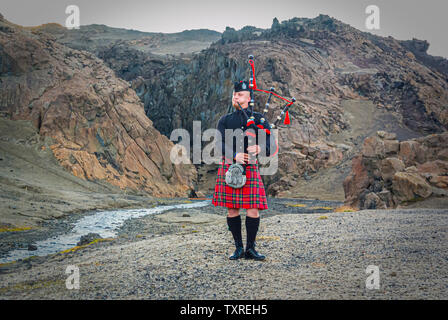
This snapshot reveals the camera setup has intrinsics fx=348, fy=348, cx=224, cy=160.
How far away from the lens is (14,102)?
4050 cm

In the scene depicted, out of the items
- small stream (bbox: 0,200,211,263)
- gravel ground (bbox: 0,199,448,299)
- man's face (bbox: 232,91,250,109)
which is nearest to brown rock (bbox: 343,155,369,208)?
small stream (bbox: 0,200,211,263)

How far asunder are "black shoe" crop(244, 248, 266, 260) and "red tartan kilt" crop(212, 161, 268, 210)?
693mm

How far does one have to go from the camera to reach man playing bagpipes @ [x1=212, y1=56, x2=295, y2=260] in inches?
214

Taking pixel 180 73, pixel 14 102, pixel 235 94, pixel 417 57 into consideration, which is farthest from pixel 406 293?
pixel 417 57

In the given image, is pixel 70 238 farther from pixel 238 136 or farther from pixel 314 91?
pixel 314 91

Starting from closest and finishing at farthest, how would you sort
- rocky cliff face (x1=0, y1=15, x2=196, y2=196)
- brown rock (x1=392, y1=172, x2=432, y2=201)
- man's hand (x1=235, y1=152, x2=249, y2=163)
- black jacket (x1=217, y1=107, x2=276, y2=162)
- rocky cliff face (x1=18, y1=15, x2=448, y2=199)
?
1. man's hand (x1=235, y1=152, x2=249, y2=163)
2. black jacket (x1=217, y1=107, x2=276, y2=162)
3. brown rock (x1=392, y1=172, x2=432, y2=201)
4. rocky cliff face (x1=0, y1=15, x2=196, y2=196)
5. rocky cliff face (x1=18, y1=15, x2=448, y2=199)

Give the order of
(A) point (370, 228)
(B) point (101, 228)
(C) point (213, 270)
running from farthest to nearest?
(B) point (101, 228), (A) point (370, 228), (C) point (213, 270)

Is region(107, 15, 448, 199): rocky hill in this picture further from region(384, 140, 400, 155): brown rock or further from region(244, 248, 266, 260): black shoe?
region(244, 248, 266, 260): black shoe

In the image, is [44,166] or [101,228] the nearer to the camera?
[101,228]

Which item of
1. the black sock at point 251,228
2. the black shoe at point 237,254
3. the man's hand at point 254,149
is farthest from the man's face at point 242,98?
the black shoe at point 237,254

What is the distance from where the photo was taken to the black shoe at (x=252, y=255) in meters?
5.41

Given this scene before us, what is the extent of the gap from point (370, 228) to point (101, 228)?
1159cm
